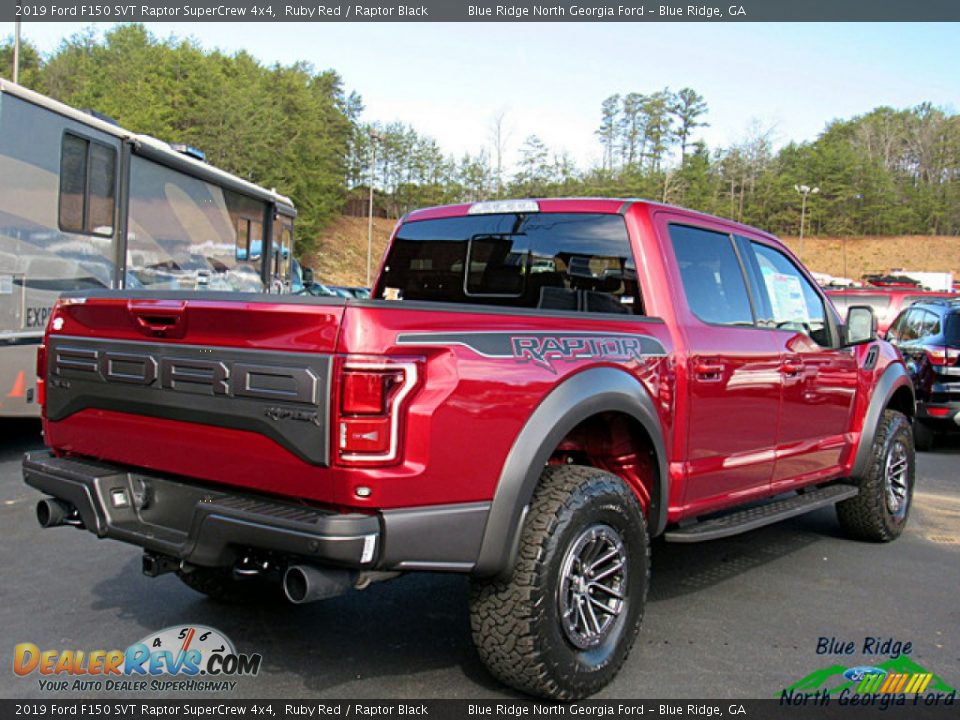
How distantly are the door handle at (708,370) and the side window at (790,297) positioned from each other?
3.15 ft

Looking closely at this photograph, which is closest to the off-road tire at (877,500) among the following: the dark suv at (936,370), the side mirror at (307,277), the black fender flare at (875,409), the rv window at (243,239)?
the black fender flare at (875,409)

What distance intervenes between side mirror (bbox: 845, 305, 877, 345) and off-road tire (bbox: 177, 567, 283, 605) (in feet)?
12.6

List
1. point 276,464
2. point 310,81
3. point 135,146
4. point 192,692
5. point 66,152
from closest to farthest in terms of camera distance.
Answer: point 276,464
point 192,692
point 66,152
point 135,146
point 310,81

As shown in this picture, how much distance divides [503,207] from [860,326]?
252 centimetres

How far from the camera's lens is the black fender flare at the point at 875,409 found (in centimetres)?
536

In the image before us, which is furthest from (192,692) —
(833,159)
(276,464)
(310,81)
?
(833,159)

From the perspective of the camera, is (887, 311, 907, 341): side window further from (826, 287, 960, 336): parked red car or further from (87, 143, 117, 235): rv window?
(87, 143, 117, 235): rv window

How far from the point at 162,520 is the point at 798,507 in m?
3.36

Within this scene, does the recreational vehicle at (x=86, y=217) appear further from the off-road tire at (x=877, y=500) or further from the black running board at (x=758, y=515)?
the off-road tire at (x=877, y=500)

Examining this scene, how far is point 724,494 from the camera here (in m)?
4.16

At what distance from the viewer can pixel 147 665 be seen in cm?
346

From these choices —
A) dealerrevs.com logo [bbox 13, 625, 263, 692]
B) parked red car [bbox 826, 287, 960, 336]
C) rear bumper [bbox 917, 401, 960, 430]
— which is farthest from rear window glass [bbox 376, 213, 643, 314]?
parked red car [bbox 826, 287, 960, 336]

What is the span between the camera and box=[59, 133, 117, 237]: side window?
25.9ft

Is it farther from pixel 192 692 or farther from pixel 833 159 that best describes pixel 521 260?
pixel 833 159
